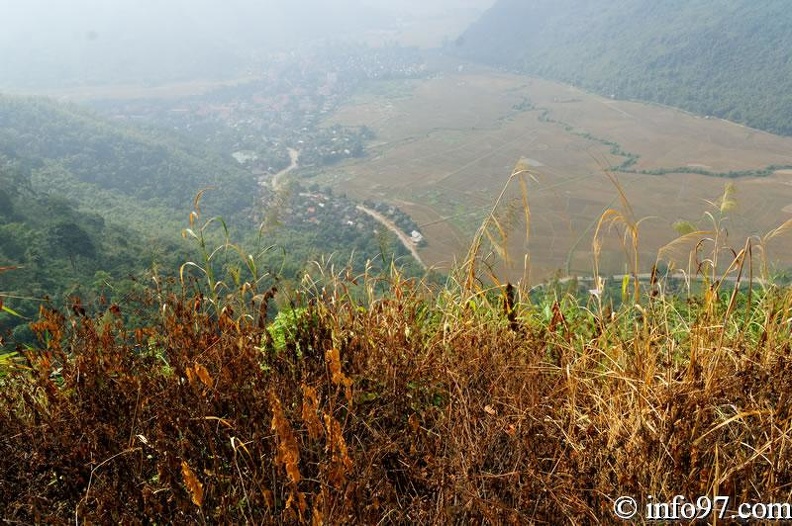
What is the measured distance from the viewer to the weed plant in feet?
3.50

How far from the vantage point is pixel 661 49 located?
238 ft

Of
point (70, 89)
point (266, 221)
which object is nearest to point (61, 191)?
point (266, 221)

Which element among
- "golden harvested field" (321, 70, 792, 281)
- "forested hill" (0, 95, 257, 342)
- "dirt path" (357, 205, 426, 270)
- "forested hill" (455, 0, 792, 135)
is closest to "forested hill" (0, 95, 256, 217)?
"forested hill" (0, 95, 257, 342)

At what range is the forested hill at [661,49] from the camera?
186 feet

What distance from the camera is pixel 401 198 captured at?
3516 centimetres

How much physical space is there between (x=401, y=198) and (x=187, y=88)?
178 feet

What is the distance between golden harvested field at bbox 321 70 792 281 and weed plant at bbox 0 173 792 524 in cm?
1522

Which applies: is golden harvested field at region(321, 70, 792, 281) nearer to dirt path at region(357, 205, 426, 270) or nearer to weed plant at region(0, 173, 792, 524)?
dirt path at region(357, 205, 426, 270)

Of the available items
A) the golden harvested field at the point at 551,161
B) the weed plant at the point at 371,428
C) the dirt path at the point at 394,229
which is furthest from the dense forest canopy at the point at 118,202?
the golden harvested field at the point at 551,161

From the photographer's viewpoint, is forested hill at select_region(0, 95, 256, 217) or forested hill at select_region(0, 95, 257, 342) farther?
forested hill at select_region(0, 95, 256, 217)

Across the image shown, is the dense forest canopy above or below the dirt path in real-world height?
above

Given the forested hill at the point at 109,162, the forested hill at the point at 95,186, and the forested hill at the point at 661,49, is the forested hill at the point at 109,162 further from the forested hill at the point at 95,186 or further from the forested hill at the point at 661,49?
the forested hill at the point at 661,49

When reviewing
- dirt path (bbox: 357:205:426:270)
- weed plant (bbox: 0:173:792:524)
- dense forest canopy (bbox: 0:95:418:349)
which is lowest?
dirt path (bbox: 357:205:426:270)

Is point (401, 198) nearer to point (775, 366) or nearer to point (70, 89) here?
point (775, 366)
